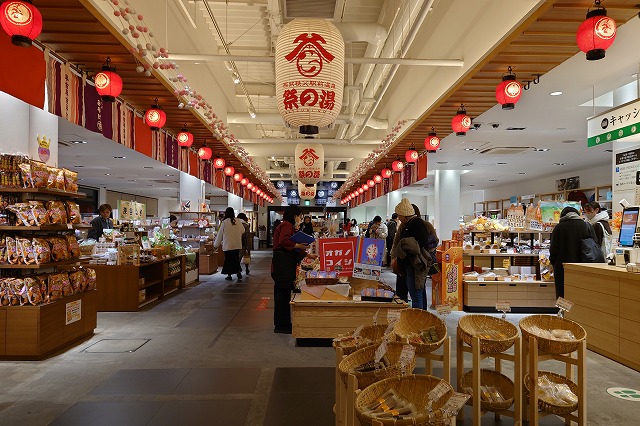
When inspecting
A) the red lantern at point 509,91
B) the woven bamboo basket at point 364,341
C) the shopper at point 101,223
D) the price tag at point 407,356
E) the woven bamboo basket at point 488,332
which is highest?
the red lantern at point 509,91

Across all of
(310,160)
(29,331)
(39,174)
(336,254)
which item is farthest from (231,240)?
(29,331)

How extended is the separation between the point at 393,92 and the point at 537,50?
7.84 metres

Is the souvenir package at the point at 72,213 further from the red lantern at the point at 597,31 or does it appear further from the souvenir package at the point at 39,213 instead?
the red lantern at the point at 597,31

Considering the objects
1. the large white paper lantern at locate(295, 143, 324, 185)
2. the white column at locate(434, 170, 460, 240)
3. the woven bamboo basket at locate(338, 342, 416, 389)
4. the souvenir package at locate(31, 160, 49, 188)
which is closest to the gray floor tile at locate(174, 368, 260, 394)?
the woven bamboo basket at locate(338, 342, 416, 389)

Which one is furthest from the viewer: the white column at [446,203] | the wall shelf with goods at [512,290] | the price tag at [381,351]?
the white column at [446,203]

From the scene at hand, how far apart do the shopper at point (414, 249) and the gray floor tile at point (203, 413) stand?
3.14m

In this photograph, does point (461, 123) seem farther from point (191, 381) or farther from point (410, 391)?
point (410, 391)

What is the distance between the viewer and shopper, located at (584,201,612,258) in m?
6.81

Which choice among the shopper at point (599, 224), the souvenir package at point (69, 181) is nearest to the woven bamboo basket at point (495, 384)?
the shopper at point (599, 224)

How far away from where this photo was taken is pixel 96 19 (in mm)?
3955

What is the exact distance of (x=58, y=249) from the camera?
5184 mm

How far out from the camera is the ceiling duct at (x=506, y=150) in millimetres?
10674

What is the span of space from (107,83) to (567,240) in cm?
625

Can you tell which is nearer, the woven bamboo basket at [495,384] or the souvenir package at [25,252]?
the woven bamboo basket at [495,384]
